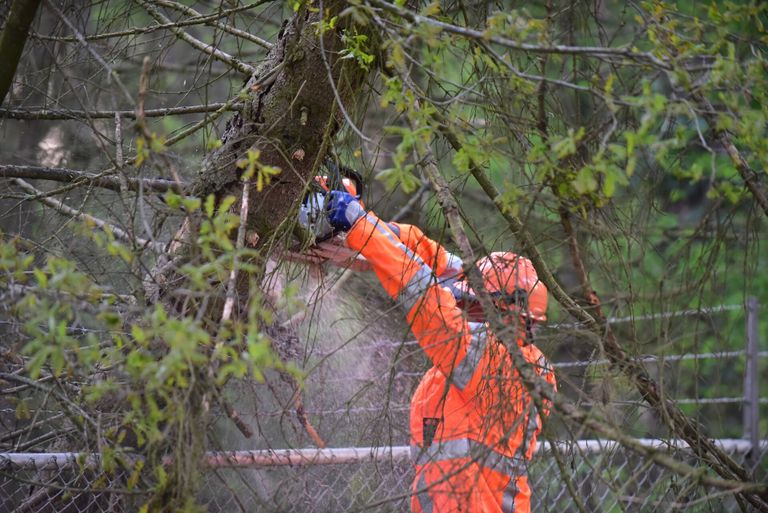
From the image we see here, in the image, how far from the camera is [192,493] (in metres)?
1.60

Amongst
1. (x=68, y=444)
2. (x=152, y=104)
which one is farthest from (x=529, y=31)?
(x=152, y=104)

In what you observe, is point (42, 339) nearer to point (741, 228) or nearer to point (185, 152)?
point (741, 228)

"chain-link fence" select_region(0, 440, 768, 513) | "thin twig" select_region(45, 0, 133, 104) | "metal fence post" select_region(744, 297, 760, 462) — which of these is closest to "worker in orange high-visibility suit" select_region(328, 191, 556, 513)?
"chain-link fence" select_region(0, 440, 768, 513)

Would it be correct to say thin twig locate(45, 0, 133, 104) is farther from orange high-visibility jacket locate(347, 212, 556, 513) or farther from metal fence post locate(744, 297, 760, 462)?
metal fence post locate(744, 297, 760, 462)

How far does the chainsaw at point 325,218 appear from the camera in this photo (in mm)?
2547

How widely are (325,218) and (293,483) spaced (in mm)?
921

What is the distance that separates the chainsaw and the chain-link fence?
0.63 meters

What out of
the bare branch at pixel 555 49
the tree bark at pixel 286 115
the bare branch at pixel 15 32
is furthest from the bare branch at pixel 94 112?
the bare branch at pixel 555 49

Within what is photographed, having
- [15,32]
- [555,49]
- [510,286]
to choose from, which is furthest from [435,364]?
[15,32]

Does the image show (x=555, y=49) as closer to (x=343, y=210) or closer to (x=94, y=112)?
(x=343, y=210)

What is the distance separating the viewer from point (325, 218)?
2.69 m

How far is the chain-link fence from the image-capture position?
6.09ft

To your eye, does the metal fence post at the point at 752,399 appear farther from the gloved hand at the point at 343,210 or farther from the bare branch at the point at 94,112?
the bare branch at the point at 94,112

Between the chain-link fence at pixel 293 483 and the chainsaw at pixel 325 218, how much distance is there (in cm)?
63
